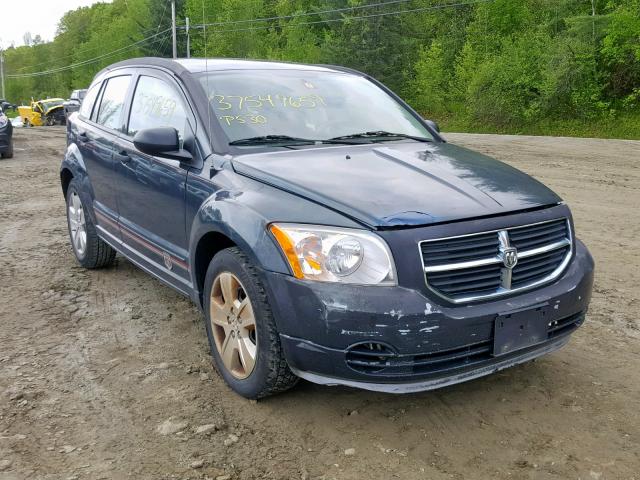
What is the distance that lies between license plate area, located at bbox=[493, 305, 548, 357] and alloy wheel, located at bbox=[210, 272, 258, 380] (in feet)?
3.69

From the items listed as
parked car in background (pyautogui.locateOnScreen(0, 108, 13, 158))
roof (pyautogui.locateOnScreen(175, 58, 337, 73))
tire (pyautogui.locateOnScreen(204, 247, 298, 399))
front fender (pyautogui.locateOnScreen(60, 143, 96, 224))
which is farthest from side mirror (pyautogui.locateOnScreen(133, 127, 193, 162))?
parked car in background (pyautogui.locateOnScreen(0, 108, 13, 158))

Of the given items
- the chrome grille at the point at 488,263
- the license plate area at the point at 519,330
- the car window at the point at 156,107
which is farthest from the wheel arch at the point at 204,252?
the license plate area at the point at 519,330

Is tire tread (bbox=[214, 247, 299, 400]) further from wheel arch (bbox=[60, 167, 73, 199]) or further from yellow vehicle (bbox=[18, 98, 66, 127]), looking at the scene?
yellow vehicle (bbox=[18, 98, 66, 127])

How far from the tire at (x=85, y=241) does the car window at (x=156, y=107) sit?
1259 millimetres

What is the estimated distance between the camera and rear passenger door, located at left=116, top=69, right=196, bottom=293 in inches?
152

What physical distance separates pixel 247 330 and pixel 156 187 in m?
1.34

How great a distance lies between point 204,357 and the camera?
3922mm

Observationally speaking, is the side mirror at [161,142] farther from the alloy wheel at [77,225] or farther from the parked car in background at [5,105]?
the parked car in background at [5,105]

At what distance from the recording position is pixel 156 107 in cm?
434

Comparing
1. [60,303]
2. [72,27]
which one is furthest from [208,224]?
[72,27]

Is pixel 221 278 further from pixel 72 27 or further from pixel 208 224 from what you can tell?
pixel 72 27

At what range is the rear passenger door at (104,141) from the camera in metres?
4.86

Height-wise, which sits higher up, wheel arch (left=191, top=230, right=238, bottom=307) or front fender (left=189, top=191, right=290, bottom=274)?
front fender (left=189, top=191, right=290, bottom=274)

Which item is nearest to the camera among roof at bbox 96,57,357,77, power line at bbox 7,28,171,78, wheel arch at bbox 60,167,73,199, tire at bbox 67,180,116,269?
roof at bbox 96,57,357,77
